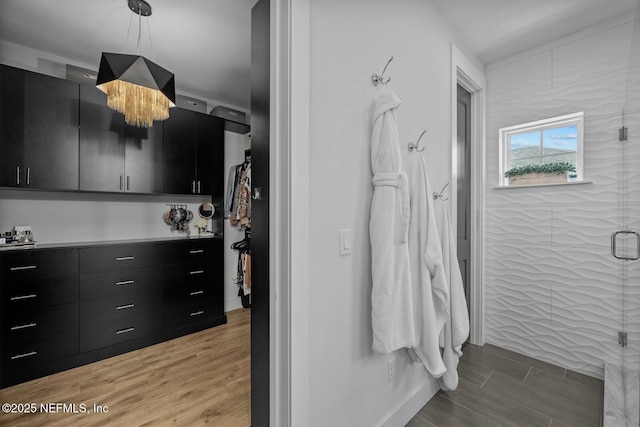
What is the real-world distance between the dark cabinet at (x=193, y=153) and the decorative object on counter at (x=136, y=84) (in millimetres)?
819

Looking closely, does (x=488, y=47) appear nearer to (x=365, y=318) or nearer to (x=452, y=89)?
(x=452, y=89)

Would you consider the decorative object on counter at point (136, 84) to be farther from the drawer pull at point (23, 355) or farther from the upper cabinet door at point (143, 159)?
the drawer pull at point (23, 355)

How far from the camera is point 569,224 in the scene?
2084mm

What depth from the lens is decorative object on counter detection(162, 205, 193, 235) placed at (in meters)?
2.97

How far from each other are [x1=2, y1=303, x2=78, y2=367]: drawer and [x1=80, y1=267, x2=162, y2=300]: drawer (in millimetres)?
145

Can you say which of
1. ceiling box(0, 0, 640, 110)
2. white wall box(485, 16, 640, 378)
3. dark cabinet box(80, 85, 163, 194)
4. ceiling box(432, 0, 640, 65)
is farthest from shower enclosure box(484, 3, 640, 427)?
dark cabinet box(80, 85, 163, 194)

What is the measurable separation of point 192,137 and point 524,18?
10.1 feet

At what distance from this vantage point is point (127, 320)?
2.39m

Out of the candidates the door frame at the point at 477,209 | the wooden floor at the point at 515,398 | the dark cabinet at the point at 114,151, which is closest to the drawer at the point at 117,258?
the dark cabinet at the point at 114,151

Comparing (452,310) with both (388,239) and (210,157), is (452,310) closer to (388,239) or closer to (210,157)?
(388,239)

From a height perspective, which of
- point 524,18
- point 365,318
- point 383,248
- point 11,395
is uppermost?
point 524,18

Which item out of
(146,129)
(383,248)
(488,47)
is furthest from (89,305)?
(488,47)

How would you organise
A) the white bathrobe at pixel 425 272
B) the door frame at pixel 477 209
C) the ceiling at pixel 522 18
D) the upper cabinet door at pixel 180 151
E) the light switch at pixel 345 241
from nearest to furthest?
the light switch at pixel 345 241 → the white bathrobe at pixel 425 272 → the ceiling at pixel 522 18 → the door frame at pixel 477 209 → the upper cabinet door at pixel 180 151

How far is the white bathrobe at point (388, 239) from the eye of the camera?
1.21 meters
